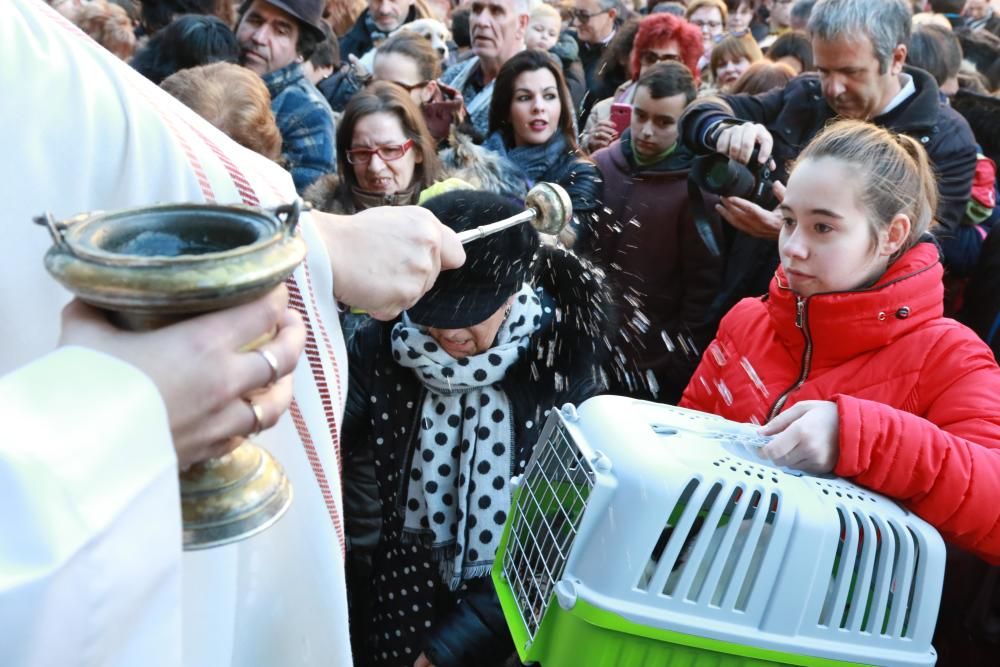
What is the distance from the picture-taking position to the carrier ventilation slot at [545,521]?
4.70ft

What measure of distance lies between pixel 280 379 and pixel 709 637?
77cm

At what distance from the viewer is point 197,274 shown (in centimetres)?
76

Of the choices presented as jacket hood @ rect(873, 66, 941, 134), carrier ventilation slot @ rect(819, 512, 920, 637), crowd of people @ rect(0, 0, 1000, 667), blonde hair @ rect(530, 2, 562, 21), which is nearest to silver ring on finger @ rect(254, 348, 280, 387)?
crowd of people @ rect(0, 0, 1000, 667)

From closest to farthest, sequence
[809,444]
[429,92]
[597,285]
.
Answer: [809,444] < [597,285] < [429,92]

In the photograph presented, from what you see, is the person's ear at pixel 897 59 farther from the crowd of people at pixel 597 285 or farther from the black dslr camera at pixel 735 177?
the black dslr camera at pixel 735 177

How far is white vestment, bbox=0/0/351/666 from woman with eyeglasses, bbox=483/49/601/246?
7.15 ft

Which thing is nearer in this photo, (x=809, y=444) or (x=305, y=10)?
(x=809, y=444)

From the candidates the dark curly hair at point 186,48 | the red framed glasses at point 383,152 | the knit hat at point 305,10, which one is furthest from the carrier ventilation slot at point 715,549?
the knit hat at point 305,10

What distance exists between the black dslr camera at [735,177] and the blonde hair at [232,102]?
1.40 metres

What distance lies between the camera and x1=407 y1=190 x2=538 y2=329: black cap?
2.07 meters

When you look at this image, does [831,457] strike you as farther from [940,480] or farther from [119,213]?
[119,213]

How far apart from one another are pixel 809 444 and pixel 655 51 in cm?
329

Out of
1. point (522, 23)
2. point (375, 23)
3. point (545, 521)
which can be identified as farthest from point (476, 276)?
point (375, 23)

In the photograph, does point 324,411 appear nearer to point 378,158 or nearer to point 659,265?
point 378,158
